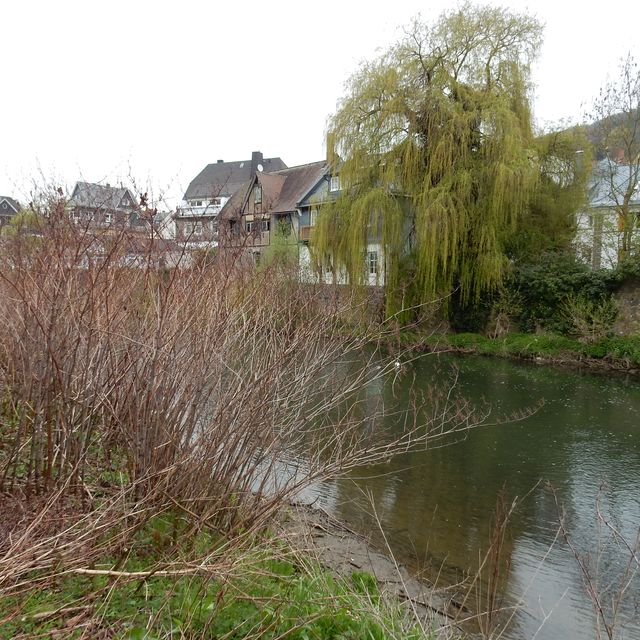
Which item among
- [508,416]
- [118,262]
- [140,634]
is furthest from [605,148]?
[140,634]

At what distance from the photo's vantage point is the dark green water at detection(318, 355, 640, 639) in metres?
5.21

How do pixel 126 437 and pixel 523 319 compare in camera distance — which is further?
pixel 523 319

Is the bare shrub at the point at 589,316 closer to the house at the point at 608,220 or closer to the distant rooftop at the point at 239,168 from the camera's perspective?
the house at the point at 608,220

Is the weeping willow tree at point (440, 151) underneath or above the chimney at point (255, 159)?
underneath

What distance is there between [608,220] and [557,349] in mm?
4732

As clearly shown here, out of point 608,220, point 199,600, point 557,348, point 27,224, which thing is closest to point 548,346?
point 557,348

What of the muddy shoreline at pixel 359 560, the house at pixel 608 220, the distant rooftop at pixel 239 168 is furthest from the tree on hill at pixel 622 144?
the distant rooftop at pixel 239 168

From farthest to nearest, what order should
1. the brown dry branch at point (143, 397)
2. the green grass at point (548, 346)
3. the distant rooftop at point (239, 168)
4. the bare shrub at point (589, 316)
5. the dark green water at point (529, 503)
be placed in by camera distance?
1. the distant rooftop at point (239, 168)
2. the bare shrub at point (589, 316)
3. the green grass at point (548, 346)
4. the dark green water at point (529, 503)
5. the brown dry branch at point (143, 397)

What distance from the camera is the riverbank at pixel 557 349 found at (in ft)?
53.3

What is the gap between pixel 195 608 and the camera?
3328 millimetres

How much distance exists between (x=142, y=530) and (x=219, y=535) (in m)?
0.56

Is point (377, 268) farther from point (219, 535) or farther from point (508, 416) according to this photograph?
point (219, 535)

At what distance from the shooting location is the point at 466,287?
61.2 feet

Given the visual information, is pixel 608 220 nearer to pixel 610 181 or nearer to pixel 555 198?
pixel 610 181
